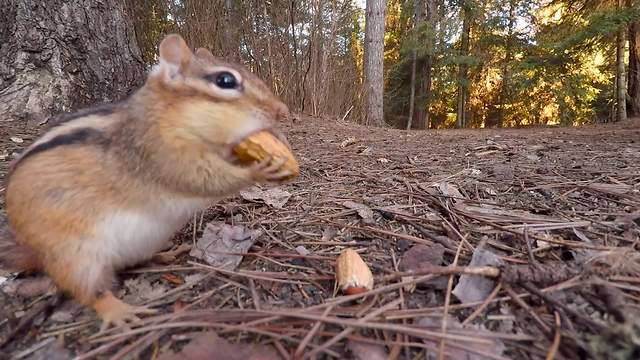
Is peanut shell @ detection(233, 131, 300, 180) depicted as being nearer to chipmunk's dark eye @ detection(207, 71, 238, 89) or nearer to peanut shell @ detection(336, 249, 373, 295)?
chipmunk's dark eye @ detection(207, 71, 238, 89)

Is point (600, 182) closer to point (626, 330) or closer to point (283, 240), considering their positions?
point (626, 330)

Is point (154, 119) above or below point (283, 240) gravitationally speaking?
above

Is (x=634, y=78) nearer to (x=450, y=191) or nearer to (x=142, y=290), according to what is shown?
(x=450, y=191)

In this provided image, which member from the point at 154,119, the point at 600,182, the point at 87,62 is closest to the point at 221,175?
the point at 154,119

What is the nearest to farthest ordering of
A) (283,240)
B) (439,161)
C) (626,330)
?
(626,330), (283,240), (439,161)

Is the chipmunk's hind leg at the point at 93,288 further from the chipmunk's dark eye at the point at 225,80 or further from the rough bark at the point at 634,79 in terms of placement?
the rough bark at the point at 634,79

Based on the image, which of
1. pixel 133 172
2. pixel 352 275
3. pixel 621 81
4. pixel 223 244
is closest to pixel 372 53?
pixel 621 81
